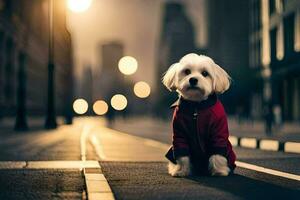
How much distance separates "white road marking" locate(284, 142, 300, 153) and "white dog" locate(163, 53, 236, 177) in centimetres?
797

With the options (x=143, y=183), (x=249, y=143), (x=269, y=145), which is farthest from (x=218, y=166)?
(x=249, y=143)

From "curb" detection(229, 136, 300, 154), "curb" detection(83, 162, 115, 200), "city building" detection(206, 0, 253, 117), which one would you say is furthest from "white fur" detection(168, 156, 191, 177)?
"city building" detection(206, 0, 253, 117)

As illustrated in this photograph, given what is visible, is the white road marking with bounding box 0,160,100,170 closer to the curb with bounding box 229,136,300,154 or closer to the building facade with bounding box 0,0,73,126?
the curb with bounding box 229,136,300,154

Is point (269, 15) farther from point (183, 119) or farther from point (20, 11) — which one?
point (183, 119)

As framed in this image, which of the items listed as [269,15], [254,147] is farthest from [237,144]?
[269,15]

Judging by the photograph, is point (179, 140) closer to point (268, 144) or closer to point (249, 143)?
point (268, 144)

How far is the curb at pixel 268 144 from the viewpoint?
51.2ft

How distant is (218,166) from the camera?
7.66 meters

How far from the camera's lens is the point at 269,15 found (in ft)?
192

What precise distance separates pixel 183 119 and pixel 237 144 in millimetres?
12779

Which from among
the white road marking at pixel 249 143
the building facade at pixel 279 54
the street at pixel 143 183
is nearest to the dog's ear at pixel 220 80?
the street at pixel 143 183

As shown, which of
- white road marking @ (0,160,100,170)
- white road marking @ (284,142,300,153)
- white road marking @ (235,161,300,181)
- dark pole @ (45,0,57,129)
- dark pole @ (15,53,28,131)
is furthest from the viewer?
dark pole @ (45,0,57,129)

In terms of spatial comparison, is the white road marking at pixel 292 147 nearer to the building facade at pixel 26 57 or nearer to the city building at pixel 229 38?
the building facade at pixel 26 57

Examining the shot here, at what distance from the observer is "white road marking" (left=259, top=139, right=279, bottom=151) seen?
16.8m
